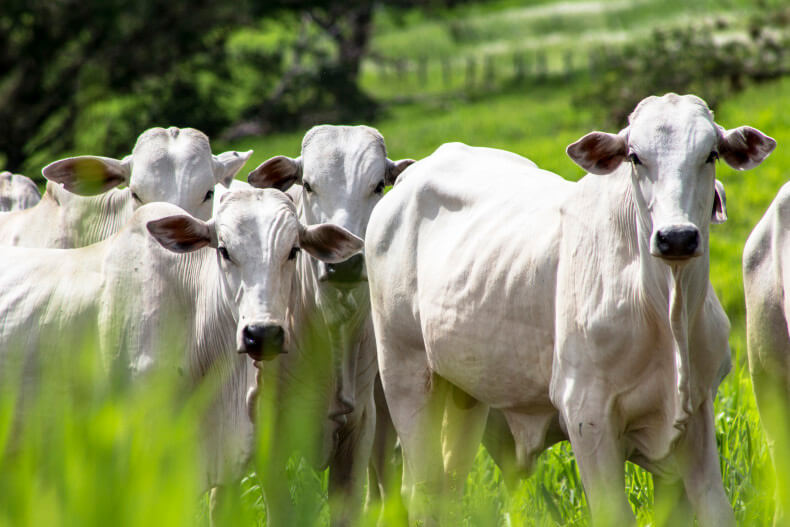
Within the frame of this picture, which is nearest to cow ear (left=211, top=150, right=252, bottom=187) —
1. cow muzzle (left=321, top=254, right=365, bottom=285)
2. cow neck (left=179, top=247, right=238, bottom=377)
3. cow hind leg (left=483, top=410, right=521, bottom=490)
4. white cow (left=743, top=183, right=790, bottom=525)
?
cow muzzle (left=321, top=254, right=365, bottom=285)

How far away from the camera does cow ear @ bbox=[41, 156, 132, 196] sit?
5957mm

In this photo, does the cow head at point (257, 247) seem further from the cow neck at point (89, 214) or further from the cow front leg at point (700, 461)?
the cow neck at point (89, 214)

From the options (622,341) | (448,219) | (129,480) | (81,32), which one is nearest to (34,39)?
(81,32)

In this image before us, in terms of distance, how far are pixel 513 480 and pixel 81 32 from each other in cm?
1235

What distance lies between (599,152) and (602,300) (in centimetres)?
51

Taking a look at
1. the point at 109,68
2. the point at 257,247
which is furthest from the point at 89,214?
the point at 109,68

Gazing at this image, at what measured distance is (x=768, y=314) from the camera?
183 inches

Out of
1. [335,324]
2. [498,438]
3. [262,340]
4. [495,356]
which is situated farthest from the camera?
[498,438]

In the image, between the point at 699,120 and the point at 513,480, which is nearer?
the point at 699,120

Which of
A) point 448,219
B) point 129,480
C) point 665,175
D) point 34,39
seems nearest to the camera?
point 129,480

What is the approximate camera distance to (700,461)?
4.04 meters

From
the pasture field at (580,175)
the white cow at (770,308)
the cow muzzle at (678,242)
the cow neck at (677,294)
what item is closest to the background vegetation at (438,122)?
the pasture field at (580,175)

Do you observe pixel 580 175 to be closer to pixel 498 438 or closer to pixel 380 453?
pixel 498 438

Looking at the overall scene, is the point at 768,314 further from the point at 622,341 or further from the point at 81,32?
the point at 81,32
